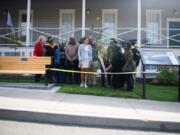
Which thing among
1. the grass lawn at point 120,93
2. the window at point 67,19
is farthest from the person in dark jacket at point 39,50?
the window at point 67,19

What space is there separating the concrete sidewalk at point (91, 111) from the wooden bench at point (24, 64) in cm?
205

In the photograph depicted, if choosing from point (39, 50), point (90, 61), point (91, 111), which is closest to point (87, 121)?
point (91, 111)

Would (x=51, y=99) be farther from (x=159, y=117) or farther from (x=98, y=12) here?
(x=98, y=12)

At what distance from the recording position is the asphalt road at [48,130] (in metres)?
6.23

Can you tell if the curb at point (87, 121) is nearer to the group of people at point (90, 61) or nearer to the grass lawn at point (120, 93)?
the grass lawn at point (120, 93)

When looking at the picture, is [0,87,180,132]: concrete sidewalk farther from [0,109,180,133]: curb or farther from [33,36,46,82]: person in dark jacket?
[33,36,46,82]: person in dark jacket

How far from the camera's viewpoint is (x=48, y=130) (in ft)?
21.1

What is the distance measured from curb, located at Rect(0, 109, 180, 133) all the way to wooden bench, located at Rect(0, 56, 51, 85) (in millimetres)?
4128

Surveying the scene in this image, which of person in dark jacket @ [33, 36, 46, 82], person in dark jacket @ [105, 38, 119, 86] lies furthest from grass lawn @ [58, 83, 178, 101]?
person in dark jacket @ [33, 36, 46, 82]

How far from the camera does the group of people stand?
11273mm

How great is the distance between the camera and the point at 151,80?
15094mm

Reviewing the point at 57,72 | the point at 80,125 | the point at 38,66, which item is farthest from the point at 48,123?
the point at 57,72

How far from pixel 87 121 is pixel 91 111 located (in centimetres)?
63

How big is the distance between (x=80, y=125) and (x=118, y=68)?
15.5 ft
